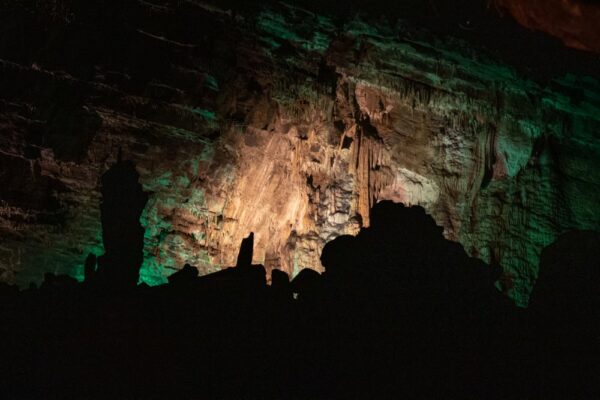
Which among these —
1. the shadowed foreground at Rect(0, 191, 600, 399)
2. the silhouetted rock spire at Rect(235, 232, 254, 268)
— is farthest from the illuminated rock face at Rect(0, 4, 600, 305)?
the shadowed foreground at Rect(0, 191, 600, 399)

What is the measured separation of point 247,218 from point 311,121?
194 centimetres

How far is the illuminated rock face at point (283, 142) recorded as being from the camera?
313 inches

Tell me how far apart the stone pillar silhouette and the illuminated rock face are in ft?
A: 1.40

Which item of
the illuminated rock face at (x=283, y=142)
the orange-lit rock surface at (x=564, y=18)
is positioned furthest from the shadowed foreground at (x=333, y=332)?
the illuminated rock face at (x=283, y=142)

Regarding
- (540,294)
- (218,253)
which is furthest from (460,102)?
(540,294)

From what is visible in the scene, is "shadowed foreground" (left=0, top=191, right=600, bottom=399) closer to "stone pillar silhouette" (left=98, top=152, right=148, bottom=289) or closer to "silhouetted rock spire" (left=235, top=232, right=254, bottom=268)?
"silhouetted rock spire" (left=235, top=232, right=254, bottom=268)

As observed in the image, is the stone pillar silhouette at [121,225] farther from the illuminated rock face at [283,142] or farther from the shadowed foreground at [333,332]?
the shadowed foreground at [333,332]

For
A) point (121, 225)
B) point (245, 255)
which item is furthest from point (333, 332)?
point (121, 225)

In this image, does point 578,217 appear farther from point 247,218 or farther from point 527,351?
point 527,351

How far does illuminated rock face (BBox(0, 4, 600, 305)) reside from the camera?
795cm

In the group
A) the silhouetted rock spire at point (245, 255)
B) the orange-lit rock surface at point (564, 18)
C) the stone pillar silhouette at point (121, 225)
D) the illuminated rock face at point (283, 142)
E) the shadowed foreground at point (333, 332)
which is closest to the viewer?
the orange-lit rock surface at point (564, 18)

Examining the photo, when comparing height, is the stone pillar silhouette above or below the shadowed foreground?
above

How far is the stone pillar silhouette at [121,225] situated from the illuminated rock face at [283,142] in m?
0.43

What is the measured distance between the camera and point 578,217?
32.9 feet
